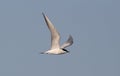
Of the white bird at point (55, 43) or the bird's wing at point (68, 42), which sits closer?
the white bird at point (55, 43)

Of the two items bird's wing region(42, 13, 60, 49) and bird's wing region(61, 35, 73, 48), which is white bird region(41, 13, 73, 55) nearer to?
bird's wing region(42, 13, 60, 49)

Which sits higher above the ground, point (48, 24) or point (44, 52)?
point (48, 24)

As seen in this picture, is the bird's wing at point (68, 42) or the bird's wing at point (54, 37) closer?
the bird's wing at point (54, 37)

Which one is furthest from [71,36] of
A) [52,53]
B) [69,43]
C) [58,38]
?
[52,53]

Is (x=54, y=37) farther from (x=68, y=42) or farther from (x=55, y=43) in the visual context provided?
(x=68, y=42)

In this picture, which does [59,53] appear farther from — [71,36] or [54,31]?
[71,36]

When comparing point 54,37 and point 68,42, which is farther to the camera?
point 68,42

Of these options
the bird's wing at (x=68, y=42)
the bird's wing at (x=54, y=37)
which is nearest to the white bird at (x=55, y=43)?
Result: the bird's wing at (x=54, y=37)

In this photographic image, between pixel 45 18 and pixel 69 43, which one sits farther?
pixel 69 43

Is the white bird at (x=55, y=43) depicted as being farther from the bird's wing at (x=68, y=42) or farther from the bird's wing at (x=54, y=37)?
the bird's wing at (x=68, y=42)

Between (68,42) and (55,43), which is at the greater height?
(68,42)

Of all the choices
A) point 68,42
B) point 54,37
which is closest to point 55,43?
point 54,37

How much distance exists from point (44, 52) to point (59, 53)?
2.71m

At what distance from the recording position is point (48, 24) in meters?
26.4
